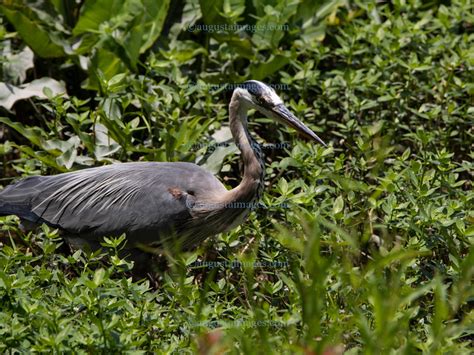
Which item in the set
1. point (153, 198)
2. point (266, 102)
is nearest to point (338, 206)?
point (266, 102)

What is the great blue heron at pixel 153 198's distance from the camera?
4863mm

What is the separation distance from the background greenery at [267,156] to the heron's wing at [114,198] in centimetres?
15

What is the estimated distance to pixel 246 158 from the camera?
16.2 feet

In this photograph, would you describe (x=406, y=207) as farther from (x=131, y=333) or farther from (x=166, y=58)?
(x=166, y=58)

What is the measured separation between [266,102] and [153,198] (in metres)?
0.78

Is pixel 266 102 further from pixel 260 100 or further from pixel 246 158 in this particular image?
pixel 246 158

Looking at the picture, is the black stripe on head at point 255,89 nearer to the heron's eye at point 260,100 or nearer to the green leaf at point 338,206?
the heron's eye at point 260,100

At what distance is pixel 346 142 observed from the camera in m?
5.54

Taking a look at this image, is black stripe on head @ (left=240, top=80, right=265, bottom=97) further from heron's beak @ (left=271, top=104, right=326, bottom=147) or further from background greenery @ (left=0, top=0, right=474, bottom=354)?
background greenery @ (left=0, top=0, right=474, bottom=354)

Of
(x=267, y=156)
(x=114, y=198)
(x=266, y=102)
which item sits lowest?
(x=267, y=156)

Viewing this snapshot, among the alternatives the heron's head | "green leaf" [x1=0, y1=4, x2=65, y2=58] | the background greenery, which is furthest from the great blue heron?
"green leaf" [x1=0, y1=4, x2=65, y2=58]

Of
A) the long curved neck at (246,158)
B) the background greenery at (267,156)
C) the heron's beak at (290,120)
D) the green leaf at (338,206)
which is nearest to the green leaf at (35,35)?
the background greenery at (267,156)

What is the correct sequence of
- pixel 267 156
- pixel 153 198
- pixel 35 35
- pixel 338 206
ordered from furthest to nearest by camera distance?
pixel 35 35
pixel 267 156
pixel 153 198
pixel 338 206

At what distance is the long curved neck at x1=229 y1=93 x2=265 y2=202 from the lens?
4.86 metres
